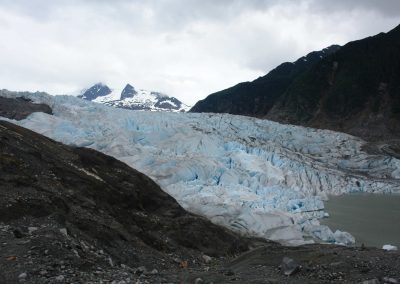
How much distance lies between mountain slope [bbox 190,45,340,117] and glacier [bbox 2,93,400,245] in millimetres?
59586

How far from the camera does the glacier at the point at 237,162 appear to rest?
24.8m

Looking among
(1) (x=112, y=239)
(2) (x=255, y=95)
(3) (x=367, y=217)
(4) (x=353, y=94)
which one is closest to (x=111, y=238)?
(1) (x=112, y=239)

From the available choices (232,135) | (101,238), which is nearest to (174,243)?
(101,238)

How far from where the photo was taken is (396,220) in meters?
30.5

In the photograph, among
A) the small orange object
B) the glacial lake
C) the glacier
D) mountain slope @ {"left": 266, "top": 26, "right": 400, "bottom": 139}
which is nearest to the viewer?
the small orange object

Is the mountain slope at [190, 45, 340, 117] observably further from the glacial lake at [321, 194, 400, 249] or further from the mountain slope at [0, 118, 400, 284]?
the mountain slope at [0, 118, 400, 284]

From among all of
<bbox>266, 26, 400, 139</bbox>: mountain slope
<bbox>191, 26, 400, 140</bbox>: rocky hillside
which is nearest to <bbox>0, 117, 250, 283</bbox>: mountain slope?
<bbox>191, 26, 400, 140</bbox>: rocky hillside

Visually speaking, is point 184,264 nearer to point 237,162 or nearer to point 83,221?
point 83,221

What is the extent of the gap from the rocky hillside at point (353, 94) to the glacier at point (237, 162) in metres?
29.0

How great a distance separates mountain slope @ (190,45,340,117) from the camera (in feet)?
403

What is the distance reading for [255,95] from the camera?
416 feet

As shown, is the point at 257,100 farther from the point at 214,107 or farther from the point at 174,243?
the point at 174,243

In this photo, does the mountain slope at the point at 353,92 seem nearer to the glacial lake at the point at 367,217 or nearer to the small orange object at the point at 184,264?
the glacial lake at the point at 367,217

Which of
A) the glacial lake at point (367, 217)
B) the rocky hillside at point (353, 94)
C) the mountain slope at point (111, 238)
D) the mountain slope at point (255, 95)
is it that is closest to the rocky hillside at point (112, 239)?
the mountain slope at point (111, 238)
